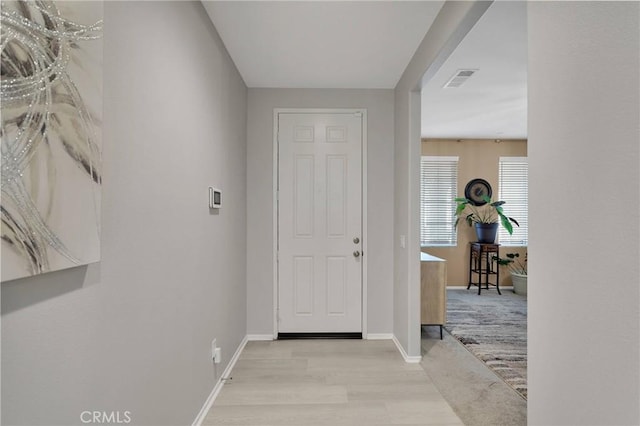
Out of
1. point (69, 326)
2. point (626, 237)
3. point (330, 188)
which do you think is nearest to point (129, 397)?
point (69, 326)

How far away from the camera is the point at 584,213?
971mm

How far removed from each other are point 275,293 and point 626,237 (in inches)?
121

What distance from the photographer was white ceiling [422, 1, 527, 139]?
7.99 ft

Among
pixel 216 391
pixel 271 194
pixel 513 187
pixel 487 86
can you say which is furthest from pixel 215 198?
pixel 513 187

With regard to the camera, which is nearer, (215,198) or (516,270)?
(215,198)

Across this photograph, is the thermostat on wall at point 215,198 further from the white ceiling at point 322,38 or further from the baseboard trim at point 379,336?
the baseboard trim at point 379,336

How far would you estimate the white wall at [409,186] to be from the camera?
2.50m

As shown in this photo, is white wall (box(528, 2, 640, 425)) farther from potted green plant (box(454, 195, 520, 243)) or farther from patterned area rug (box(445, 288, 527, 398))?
potted green plant (box(454, 195, 520, 243))

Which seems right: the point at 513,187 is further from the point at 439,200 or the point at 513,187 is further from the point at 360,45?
the point at 360,45

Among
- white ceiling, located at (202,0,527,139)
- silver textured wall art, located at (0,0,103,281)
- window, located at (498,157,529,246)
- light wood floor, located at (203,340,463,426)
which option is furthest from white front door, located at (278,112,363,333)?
window, located at (498,157,529,246)

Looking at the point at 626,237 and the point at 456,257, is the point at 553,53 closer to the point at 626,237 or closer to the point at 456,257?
the point at 626,237

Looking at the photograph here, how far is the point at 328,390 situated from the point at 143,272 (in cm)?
164

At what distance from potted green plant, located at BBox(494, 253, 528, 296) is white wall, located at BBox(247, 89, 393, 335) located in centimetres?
301

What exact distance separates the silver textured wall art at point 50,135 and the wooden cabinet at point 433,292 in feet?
9.64
